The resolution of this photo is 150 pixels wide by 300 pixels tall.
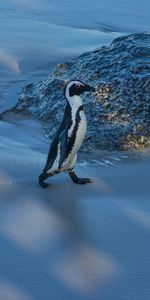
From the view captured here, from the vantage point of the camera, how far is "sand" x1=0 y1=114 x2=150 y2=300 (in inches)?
103

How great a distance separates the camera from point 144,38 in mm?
5793

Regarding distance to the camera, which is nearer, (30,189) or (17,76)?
(30,189)

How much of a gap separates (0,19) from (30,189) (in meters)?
5.66

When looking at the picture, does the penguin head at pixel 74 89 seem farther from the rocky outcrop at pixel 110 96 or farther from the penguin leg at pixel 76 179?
the rocky outcrop at pixel 110 96

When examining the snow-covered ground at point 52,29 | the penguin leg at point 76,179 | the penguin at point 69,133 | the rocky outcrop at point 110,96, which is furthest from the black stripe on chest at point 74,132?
the snow-covered ground at point 52,29

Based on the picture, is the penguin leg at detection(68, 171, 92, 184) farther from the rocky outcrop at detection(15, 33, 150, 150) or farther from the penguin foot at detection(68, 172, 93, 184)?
the rocky outcrop at detection(15, 33, 150, 150)

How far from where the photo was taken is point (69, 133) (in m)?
3.32

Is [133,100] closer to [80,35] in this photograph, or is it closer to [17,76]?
[17,76]

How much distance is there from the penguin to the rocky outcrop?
109 cm

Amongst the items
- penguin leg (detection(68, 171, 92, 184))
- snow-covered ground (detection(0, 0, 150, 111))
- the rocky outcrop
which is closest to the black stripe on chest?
penguin leg (detection(68, 171, 92, 184))

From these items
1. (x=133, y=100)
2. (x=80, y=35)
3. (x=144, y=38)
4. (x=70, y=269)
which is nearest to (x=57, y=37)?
(x=80, y=35)

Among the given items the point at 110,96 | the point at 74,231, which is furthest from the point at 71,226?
the point at 110,96

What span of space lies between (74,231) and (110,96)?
6.78ft

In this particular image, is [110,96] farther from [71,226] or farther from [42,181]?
[71,226]
